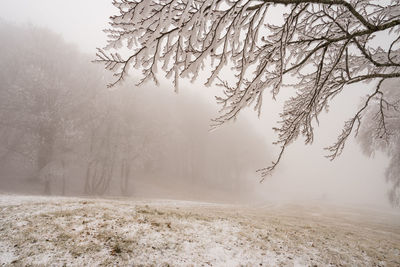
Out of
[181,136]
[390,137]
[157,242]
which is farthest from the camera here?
[181,136]

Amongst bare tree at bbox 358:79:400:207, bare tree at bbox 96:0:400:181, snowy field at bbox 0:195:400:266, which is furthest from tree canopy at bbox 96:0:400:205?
bare tree at bbox 358:79:400:207

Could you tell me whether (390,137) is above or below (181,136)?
below

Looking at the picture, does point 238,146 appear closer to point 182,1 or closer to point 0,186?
point 0,186

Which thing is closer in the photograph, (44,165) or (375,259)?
(375,259)

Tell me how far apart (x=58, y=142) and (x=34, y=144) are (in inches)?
70.9

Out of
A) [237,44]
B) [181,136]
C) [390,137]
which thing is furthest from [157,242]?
[181,136]

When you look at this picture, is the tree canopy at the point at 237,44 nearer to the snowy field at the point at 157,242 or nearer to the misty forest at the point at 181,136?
the misty forest at the point at 181,136

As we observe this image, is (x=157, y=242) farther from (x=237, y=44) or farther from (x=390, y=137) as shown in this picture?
(x=390, y=137)

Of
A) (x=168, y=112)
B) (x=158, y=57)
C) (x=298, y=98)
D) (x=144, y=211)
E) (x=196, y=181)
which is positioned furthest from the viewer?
(x=196, y=181)

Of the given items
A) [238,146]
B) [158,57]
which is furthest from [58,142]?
[238,146]

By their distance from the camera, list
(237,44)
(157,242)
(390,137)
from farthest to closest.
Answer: (390,137) → (157,242) → (237,44)

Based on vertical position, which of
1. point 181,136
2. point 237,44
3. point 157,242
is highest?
point 181,136

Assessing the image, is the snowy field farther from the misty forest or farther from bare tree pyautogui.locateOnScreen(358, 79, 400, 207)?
bare tree pyautogui.locateOnScreen(358, 79, 400, 207)

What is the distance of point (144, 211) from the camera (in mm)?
7543
